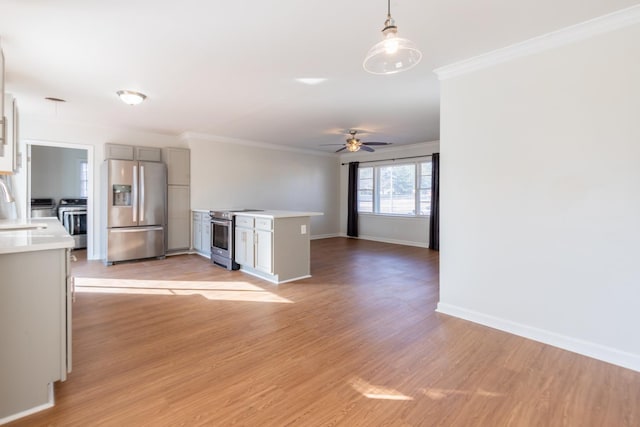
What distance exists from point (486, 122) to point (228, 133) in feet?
16.3

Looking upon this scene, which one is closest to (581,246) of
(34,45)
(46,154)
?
(34,45)

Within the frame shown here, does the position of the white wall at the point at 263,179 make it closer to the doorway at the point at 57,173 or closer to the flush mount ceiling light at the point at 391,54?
the doorway at the point at 57,173

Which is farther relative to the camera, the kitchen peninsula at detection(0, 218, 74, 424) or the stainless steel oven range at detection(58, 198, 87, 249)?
the stainless steel oven range at detection(58, 198, 87, 249)

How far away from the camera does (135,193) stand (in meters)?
5.54

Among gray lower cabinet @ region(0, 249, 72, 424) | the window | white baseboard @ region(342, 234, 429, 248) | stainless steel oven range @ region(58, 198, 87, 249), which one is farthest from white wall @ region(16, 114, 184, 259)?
white baseboard @ region(342, 234, 429, 248)

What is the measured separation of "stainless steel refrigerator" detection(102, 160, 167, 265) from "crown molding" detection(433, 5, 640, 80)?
4.98 m

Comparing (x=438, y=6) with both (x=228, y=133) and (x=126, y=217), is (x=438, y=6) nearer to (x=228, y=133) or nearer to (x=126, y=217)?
(x=228, y=133)

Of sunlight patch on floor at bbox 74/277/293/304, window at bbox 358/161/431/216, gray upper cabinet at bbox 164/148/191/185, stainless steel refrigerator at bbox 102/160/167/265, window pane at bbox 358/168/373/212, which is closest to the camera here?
sunlight patch on floor at bbox 74/277/293/304

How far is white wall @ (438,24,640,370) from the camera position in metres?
2.25

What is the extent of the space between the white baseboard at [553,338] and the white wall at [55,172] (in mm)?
8319

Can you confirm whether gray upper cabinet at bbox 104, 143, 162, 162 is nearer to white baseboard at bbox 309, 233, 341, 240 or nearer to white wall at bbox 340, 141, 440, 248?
white baseboard at bbox 309, 233, 341, 240

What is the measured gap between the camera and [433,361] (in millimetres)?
2279

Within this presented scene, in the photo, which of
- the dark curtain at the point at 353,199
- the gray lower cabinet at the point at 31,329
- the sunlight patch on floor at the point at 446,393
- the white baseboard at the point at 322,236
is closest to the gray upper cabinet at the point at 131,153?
the white baseboard at the point at 322,236

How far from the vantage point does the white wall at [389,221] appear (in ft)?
24.8
